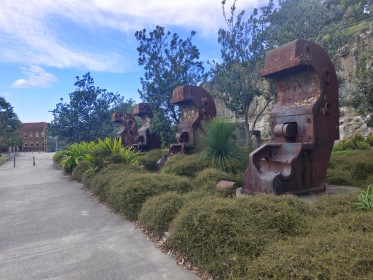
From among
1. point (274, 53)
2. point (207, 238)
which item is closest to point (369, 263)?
point (207, 238)

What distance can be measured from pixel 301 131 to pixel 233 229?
3.23 metres

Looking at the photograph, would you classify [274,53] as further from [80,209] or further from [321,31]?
[321,31]

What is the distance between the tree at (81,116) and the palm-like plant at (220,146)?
20263mm

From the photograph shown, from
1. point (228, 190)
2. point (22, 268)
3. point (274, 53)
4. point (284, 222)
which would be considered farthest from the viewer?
point (274, 53)

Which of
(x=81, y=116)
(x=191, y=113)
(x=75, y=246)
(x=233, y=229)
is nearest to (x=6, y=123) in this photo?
(x=81, y=116)

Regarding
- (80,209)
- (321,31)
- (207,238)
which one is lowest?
(80,209)

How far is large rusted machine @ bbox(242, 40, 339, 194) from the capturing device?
531 centimetres

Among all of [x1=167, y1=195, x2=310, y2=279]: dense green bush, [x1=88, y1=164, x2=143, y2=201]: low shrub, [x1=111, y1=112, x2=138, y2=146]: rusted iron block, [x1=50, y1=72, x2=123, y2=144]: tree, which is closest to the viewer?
[x1=167, y1=195, x2=310, y2=279]: dense green bush

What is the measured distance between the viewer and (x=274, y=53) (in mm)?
6031

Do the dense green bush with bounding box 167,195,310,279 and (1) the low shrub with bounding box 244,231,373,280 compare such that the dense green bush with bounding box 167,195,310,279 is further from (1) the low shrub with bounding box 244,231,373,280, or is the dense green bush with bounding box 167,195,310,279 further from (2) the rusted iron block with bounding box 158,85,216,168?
(2) the rusted iron block with bounding box 158,85,216,168

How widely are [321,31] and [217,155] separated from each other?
7018mm

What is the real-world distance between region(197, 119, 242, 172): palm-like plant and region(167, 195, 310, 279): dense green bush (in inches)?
156

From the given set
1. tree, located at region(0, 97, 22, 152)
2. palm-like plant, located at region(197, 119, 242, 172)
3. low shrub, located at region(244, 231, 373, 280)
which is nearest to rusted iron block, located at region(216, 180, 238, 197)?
palm-like plant, located at region(197, 119, 242, 172)

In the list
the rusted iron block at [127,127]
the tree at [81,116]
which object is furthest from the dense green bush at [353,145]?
the tree at [81,116]
